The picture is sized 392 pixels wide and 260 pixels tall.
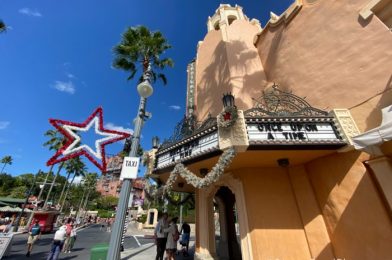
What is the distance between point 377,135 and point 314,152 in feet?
7.37

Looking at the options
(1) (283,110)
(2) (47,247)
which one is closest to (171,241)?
(1) (283,110)

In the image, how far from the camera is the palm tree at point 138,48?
12.2 meters

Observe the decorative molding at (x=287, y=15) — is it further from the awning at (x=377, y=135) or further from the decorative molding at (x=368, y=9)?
the awning at (x=377, y=135)

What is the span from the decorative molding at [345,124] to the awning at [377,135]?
1185mm

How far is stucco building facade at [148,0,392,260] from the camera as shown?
20.2 ft

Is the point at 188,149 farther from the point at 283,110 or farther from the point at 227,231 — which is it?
the point at 227,231

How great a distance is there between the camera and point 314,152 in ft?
23.2

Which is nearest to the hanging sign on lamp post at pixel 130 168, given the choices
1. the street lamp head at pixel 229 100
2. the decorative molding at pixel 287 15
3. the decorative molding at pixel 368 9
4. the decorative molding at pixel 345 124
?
the street lamp head at pixel 229 100

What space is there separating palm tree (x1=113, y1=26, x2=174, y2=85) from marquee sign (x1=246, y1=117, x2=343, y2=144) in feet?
25.2

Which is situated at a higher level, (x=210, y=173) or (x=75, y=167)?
(x=75, y=167)

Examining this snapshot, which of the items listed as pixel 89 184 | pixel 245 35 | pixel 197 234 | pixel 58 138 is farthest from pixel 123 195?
pixel 89 184

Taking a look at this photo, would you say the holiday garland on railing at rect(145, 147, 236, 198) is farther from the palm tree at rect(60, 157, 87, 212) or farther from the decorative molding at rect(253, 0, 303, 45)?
the palm tree at rect(60, 157, 87, 212)

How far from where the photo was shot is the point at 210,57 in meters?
13.9

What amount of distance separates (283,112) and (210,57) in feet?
26.9
